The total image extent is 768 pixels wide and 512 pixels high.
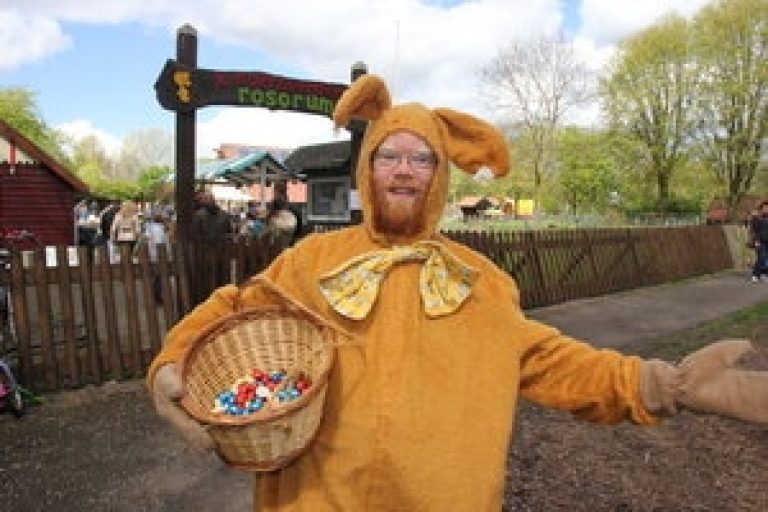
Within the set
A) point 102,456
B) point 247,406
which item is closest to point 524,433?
point 102,456

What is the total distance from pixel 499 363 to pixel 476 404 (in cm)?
15

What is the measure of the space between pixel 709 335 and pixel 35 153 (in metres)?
16.7

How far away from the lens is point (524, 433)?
5391 mm

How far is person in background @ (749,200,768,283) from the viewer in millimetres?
17812

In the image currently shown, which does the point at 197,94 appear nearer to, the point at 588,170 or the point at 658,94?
the point at 658,94

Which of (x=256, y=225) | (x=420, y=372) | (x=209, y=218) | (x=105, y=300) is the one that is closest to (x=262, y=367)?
(x=420, y=372)

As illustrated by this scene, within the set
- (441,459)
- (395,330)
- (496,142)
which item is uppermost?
(496,142)

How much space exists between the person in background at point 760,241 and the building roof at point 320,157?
9725mm

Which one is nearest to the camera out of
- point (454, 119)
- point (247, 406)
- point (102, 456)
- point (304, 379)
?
point (247, 406)

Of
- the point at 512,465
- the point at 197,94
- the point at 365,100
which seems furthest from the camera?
the point at 197,94

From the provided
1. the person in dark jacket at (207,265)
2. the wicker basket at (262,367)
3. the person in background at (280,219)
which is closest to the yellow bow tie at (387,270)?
the wicker basket at (262,367)

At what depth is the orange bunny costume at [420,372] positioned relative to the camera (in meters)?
2.11

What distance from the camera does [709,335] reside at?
984cm

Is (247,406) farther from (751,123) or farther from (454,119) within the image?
(751,123)
